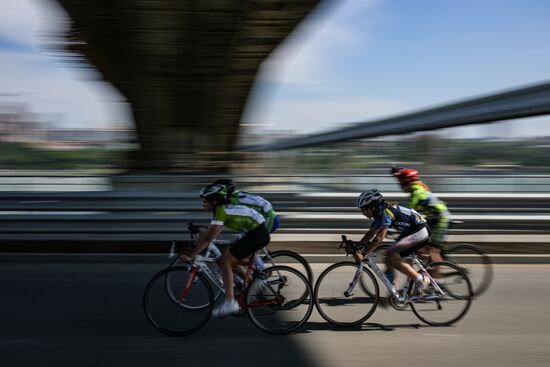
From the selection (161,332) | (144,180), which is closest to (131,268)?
(144,180)

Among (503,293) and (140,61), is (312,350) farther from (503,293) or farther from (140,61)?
(140,61)

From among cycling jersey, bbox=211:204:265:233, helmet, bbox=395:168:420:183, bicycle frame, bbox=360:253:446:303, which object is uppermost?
helmet, bbox=395:168:420:183

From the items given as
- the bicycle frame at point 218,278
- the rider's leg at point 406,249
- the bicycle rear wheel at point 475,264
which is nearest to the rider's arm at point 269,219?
the bicycle frame at point 218,278

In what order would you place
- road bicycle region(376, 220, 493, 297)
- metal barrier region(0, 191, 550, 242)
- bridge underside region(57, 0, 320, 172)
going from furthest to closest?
bridge underside region(57, 0, 320, 172), metal barrier region(0, 191, 550, 242), road bicycle region(376, 220, 493, 297)

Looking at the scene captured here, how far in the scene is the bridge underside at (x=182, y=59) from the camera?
31.4ft

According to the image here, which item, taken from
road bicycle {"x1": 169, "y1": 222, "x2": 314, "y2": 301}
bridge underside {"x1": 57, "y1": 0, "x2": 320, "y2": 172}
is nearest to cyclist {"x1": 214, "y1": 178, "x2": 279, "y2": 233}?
road bicycle {"x1": 169, "y1": 222, "x2": 314, "y2": 301}

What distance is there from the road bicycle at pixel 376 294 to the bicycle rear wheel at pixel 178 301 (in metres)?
1.14

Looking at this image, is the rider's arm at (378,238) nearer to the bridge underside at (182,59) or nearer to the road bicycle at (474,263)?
the road bicycle at (474,263)

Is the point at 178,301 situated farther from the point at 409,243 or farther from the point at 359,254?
the point at 409,243

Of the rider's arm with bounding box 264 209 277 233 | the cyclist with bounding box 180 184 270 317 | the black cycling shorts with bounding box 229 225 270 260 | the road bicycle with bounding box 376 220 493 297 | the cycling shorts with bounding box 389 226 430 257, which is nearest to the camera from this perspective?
the cyclist with bounding box 180 184 270 317

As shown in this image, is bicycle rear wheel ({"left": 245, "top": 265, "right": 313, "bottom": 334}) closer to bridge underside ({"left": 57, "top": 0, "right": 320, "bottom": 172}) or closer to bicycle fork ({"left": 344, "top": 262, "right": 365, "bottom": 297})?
bicycle fork ({"left": 344, "top": 262, "right": 365, "bottom": 297})

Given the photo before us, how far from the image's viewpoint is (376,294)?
5914 mm

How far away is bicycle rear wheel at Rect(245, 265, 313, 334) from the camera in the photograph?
5.66 metres

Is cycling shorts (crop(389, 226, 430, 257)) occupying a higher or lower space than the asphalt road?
higher
